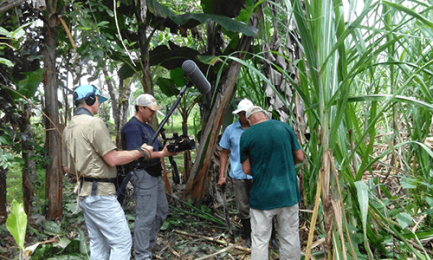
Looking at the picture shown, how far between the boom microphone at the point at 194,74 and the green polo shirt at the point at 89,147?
2.58ft

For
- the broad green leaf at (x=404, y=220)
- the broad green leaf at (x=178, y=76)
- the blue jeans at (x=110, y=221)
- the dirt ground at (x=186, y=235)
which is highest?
the broad green leaf at (x=178, y=76)

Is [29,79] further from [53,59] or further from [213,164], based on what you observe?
[213,164]

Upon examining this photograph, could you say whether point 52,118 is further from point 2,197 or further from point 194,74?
point 194,74

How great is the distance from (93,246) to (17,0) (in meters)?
1.91

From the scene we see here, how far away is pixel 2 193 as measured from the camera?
11.6 ft

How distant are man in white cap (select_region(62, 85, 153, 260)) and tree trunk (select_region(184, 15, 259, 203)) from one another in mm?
1745

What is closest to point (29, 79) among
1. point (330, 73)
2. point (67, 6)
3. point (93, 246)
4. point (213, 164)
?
point (67, 6)

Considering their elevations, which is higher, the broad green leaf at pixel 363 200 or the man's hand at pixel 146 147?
the man's hand at pixel 146 147

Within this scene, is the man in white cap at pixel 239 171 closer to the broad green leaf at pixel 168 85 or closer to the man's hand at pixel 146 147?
the man's hand at pixel 146 147

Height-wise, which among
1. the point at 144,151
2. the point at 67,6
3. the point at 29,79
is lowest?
the point at 144,151

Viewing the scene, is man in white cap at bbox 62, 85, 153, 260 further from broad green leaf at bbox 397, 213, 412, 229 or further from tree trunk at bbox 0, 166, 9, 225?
broad green leaf at bbox 397, 213, 412, 229

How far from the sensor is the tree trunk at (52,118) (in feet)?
11.1

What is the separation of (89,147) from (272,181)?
1414 millimetres

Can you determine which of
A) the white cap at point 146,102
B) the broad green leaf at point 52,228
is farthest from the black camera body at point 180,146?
the broad green leaf at point 52,228
